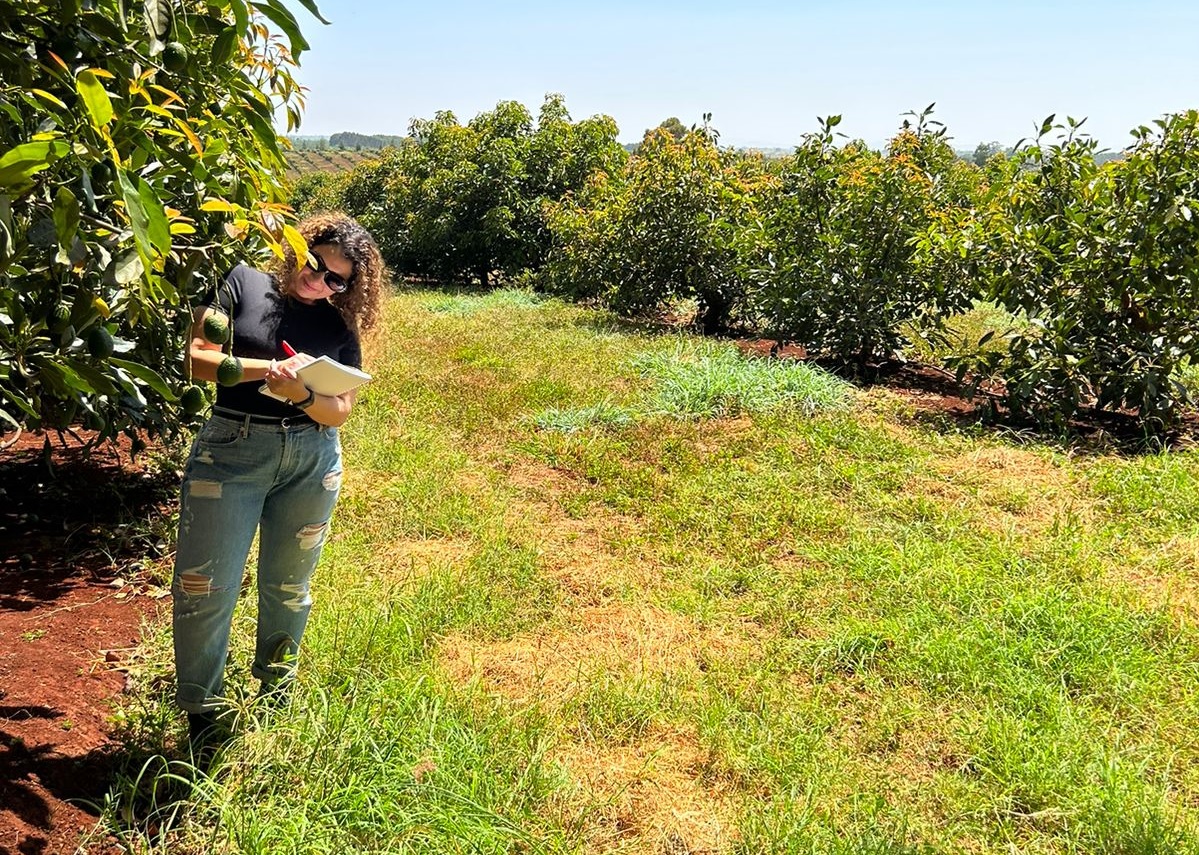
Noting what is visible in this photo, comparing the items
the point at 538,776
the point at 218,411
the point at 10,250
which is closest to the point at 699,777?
the point at 538,776

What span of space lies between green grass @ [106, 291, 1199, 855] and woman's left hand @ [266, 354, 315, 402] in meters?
1.03

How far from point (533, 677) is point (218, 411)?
4.94 ft

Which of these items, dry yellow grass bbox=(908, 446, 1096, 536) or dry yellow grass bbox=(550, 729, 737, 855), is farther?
dry yellow grass bbox=(908, 446, 1096, 536)

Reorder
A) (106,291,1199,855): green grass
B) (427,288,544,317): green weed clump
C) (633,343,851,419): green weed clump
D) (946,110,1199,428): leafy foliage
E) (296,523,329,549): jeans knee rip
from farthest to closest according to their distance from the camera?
(427,288,544,317): green weed clump < (633,343,851,419): green weed clump < (946,110,1199,428): leafy foliage < (296,523,329,549): jeans knee rip < (106,291,1199,855): green grass

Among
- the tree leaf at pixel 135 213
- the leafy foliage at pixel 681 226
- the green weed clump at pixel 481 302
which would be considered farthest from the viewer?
the green weed clump at pixel 481 302

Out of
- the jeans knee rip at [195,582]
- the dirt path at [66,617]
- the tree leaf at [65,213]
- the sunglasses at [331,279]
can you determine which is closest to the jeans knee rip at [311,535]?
the jeans knee rip at [195,582]

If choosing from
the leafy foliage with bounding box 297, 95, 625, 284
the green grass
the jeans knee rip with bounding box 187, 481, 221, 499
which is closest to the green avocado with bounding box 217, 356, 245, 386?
the jeans knee rip with bounding box 187, 481, 221, 499

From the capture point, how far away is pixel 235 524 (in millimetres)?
2334

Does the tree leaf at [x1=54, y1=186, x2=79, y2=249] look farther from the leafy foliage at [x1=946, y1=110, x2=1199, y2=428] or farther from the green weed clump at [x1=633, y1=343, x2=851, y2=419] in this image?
the leafy foliage at [x1=946, y1=110, x2=1199, y2=428]

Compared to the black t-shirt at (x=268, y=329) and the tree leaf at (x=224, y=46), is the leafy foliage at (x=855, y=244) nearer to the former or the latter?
the black t-shirt at (x=268, y=329)

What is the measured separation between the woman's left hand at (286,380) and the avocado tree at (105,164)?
1.12 feet

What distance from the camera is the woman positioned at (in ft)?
7.52

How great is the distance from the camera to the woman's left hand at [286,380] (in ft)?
7.21

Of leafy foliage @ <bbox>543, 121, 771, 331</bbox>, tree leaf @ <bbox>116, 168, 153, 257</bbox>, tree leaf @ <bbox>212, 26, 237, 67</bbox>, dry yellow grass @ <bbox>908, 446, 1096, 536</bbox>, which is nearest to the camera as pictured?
tree leaf @ <bbox>116, 168, 153, 257</bbox>
